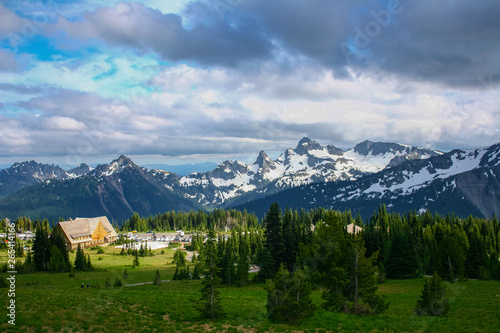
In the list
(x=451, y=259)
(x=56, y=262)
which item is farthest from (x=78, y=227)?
(x=451, y=259)

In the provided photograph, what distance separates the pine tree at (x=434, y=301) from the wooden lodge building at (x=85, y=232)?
120740 millimetres

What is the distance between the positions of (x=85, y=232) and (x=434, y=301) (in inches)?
5157

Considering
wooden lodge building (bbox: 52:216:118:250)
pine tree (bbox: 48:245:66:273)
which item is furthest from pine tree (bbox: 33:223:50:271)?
wooden lodge building (bbox: 52:216:118:250)

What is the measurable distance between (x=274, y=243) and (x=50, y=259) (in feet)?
163

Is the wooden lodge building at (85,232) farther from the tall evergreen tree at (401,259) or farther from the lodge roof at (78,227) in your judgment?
the tall evergreen tree at (401,259)

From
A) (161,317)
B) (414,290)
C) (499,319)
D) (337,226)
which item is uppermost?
(337,226)

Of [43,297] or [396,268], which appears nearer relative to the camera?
[43,297]

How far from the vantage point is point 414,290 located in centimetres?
5719

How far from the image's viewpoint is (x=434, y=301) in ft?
105

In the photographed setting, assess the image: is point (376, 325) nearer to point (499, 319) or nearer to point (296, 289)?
point (296, 289)

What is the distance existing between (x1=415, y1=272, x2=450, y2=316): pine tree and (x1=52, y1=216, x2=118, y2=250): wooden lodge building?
120740 millimetres

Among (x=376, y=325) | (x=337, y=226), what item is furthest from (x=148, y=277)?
(x=376, y=325)

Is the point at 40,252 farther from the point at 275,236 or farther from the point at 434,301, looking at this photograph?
the point at 434,301

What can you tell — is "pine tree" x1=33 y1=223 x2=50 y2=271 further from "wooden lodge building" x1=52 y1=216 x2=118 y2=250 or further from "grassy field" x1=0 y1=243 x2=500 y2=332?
"wooden lodge building" x1=52 y1=216 x2=118 y2=250
